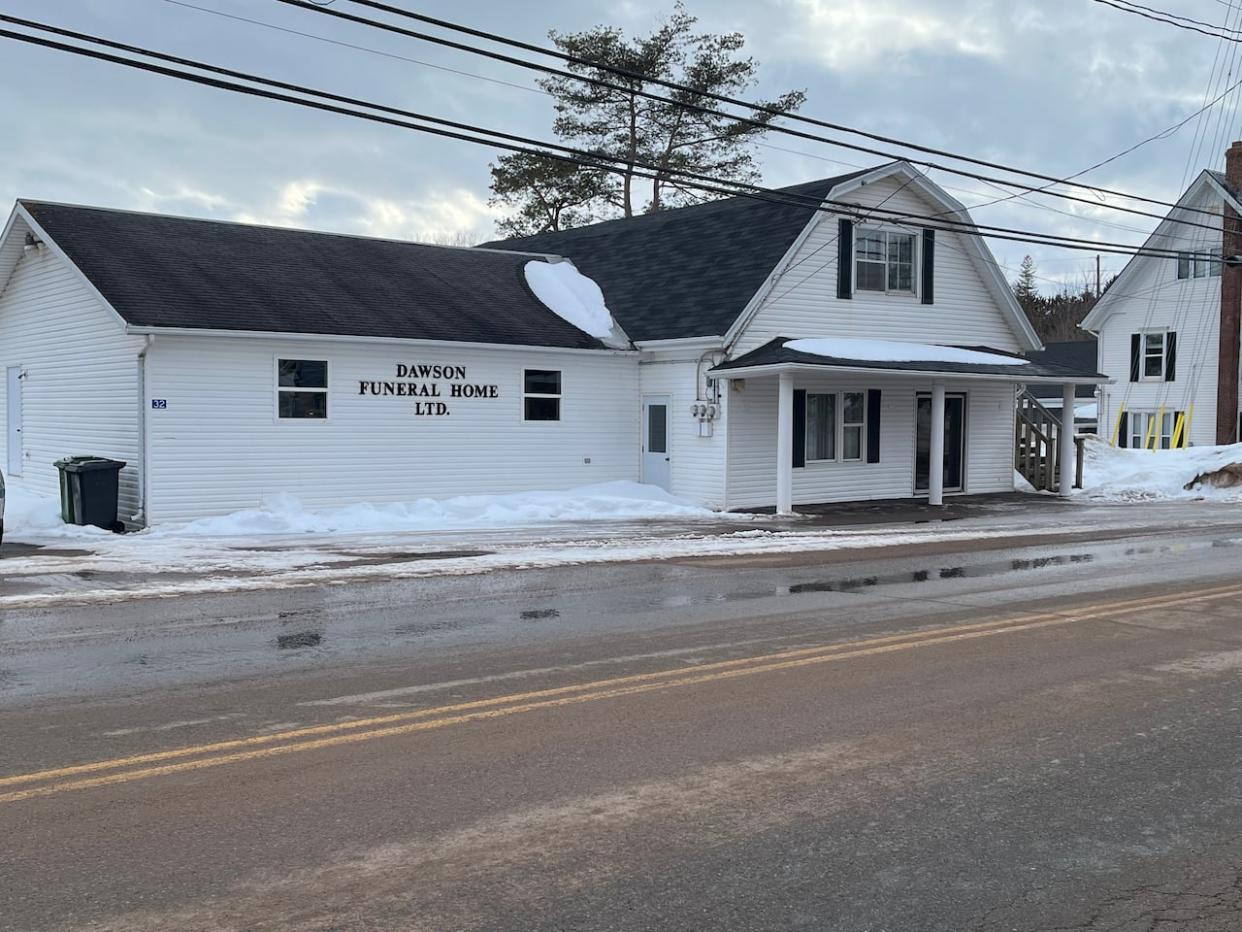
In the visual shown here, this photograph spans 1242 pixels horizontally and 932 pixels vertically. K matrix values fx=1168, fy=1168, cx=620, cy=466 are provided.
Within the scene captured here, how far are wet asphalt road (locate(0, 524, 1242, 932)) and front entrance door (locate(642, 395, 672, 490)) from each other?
12890 millimetres

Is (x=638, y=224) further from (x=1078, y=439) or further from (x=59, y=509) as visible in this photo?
(x=59, y=509)

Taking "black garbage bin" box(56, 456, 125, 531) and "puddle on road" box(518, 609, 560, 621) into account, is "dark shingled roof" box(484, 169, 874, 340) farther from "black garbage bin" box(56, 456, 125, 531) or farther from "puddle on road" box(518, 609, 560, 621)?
"puddle on road" box(518, 609, 560, 621)

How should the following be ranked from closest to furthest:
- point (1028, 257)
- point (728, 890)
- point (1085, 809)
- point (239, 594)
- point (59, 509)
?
point (728, 890) → point (1085, 809) → point (239, 594) → point (59, 509) → point (1028, 257)

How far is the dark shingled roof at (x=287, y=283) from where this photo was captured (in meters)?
18.5

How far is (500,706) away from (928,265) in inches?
808

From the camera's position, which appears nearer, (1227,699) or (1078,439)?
(1227,699)

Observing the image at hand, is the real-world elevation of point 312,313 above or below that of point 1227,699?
above

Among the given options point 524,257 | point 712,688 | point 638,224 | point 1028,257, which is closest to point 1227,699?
point 712,688

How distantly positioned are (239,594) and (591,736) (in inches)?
244

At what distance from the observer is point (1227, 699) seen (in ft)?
24.1

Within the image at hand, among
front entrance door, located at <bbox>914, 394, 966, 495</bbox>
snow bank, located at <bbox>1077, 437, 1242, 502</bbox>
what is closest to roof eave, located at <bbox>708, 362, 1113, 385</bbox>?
front entrance door, located at <bbox>914, 394, 966, 495</bbox>

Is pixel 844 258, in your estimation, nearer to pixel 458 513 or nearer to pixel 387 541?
pixel 458 513

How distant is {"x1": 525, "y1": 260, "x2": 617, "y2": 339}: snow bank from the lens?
23719 mm

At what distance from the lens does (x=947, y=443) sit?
26734mm
